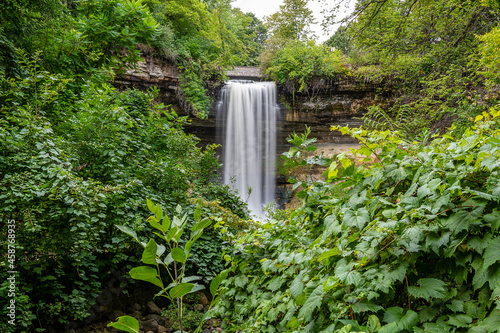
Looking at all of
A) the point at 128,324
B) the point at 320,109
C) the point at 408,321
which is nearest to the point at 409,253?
the point at 408,321

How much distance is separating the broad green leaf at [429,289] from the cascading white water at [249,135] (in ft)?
40.6

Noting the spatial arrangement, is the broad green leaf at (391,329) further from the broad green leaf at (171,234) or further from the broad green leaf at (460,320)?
the broad green leaf at (171,234)

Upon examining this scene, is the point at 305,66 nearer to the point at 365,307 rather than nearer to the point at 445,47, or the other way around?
the point at 445,47

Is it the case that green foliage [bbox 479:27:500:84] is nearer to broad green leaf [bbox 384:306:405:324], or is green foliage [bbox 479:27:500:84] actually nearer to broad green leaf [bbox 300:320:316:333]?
broad green leaf [bbox 384:306:405:324]

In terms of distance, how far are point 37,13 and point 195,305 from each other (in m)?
4.22

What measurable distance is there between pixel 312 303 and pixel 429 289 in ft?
1.35

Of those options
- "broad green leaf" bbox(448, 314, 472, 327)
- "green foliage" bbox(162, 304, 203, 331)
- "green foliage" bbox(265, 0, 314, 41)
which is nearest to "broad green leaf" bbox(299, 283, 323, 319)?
"broad green leaf" bbox(448, 314, 472, 327)

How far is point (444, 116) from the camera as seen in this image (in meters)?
6.54

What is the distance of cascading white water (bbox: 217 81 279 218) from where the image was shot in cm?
1361

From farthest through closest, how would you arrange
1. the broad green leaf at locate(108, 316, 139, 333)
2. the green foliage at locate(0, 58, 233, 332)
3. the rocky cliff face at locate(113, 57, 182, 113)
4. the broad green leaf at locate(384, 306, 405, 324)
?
1. the rocky cliff face at locate(113, 57, 182, 113)
2. the green foliage at locate(0, 58, 233, 332)
3. the broad green leaf at locate(384, 306, 405, 324)
4. the broad green leaf at locate(108, 316, 139, 333)

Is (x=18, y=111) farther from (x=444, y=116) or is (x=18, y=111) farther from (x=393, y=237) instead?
(x=444, y=116)

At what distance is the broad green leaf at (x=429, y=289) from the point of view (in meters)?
0.90

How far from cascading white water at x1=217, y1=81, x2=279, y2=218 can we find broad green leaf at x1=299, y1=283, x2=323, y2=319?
12.2 meters

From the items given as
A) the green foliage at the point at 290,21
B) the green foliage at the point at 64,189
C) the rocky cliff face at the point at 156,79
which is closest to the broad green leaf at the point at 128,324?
the green foliage at the point at 64,189
